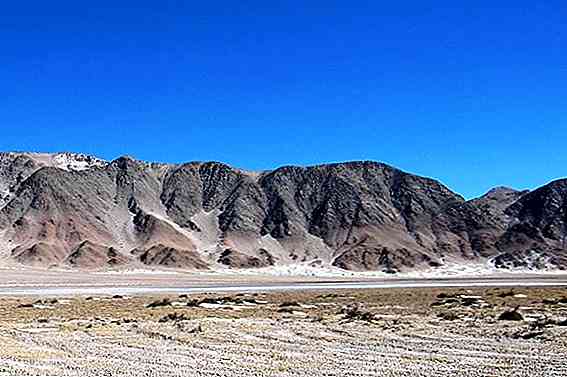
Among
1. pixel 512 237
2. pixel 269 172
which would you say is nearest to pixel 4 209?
pixel 269 172

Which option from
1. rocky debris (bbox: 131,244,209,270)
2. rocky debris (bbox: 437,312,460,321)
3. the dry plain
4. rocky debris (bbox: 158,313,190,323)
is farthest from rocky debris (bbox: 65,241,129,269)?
rocky debris (bbox: 437,312,460,321)

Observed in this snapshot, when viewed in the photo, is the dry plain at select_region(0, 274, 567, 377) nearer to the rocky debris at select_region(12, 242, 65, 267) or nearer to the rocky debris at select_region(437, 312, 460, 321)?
the rocky debris at select_region(437, 312, 460, 321)

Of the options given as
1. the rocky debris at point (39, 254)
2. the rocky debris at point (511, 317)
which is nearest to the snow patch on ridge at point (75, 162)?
the rocky debris at point (39, 254)

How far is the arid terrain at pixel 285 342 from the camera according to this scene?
1616cm

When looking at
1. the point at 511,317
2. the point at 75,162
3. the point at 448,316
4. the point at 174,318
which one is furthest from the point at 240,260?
the point at 511,317

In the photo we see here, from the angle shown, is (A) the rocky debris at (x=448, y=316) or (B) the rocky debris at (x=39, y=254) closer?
(A) the rocky debris at (x=448, y=316)

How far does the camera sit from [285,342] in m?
21.1

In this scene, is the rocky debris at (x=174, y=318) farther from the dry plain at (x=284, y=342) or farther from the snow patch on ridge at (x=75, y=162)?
the snow patch on ridge at (x=75, y=162)

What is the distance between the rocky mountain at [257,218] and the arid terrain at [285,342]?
9096cm

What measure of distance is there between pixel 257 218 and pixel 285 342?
127266 millimetres

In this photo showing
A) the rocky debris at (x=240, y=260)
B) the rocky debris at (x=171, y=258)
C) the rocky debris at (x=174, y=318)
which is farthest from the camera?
the rocky debris at (x=240, y=260)

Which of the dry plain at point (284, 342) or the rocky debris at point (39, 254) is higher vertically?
the rocky debris at point (39, 254)

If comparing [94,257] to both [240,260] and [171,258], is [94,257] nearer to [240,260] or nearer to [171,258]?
[171,258]

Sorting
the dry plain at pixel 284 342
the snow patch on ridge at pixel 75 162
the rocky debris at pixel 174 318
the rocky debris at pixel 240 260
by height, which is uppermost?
the snow patch on ridge at pixel 75 162
